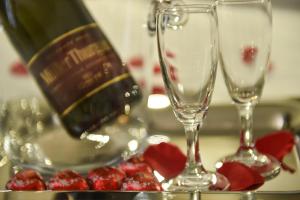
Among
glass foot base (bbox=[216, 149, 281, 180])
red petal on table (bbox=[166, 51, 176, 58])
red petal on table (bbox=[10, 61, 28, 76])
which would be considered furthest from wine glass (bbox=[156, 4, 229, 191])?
red petal on table (bbox=[10, 61, 28, 76])

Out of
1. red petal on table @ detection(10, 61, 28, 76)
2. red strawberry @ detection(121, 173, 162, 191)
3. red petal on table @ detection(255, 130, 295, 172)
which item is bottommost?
red petal on table @ detection(255, 130, 295, 172)

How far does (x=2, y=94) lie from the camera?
75 centimetres

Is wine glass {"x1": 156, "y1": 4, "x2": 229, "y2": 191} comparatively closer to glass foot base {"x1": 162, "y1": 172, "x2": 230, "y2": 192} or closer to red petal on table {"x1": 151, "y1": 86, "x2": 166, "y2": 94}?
glass foot base {"x1": 162, "y1": 172, "x2": 230, "y2": 192}

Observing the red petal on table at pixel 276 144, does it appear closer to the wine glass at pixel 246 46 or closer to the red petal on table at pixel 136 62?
the wine glass at pixel 246 46

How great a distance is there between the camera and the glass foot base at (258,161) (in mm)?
652

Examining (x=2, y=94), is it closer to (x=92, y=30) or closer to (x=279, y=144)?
(x=92, y=30)

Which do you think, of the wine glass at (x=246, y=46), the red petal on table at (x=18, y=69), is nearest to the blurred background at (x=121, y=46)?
the red petal on table at (x=18, y=69)

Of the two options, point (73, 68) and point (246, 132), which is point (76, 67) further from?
point (246, 132)

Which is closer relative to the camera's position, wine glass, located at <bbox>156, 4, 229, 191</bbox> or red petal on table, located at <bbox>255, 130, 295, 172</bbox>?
wine glass, located at <bbox>156, 4, 229, 191</bbox>

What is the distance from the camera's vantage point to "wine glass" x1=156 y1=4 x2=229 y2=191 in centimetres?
55

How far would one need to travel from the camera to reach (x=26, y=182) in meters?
0.60

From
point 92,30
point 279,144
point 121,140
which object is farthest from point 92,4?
point 279,144

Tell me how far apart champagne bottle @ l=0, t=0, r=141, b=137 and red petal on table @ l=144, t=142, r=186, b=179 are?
0.19 feet

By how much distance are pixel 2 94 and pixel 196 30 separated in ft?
0.92
